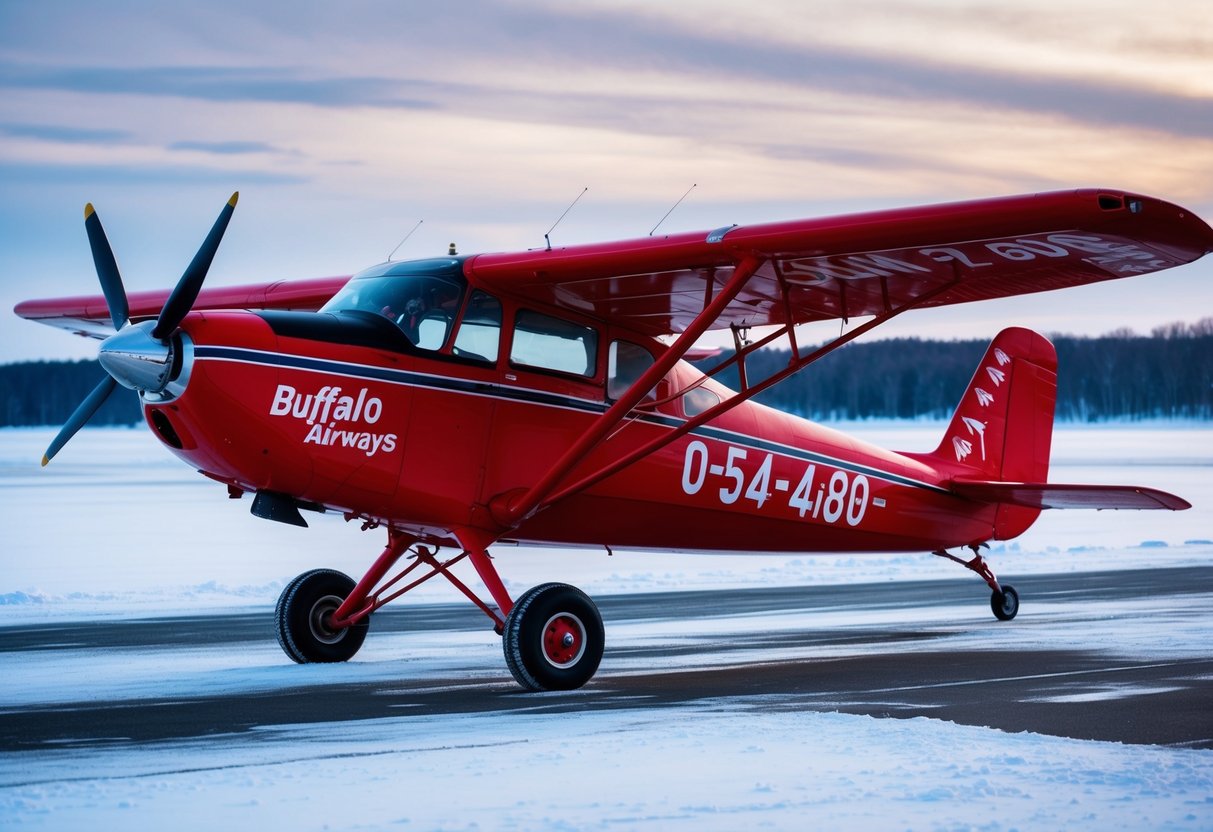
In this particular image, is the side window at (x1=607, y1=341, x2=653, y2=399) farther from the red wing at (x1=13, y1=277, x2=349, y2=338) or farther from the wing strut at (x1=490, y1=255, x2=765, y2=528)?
the red wing at (x1=13, y1=277, x2=349, y2=338)

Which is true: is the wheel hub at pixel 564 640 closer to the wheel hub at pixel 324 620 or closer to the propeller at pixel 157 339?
the wheel hub at pixel 324 620

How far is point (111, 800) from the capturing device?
19.6 feet

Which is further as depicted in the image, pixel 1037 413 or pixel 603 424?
pixel 1037 413

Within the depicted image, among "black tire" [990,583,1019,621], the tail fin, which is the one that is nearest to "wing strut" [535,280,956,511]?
the tail fin

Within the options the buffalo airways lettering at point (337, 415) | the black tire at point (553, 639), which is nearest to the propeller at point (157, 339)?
the buffalo airways lettering at point (337, 415)

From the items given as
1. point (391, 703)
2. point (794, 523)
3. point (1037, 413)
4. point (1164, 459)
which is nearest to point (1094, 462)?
point (1164, 459)

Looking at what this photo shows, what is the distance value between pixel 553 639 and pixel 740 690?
1.23 meters

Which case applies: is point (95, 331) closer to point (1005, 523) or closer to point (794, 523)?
point (794, 523)

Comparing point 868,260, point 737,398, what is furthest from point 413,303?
point 868,260

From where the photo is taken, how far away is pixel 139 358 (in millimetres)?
8773

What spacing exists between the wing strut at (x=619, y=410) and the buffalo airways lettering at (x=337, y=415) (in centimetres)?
100

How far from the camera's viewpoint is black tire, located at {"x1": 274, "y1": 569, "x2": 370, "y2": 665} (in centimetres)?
1088

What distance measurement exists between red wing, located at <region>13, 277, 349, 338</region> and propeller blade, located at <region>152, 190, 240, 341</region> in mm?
3190

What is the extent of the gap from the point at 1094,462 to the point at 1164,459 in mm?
5249
